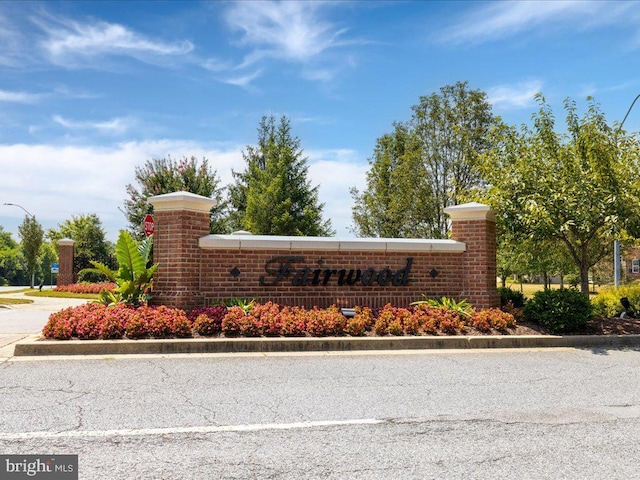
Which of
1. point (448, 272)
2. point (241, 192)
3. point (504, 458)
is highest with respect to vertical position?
point (241, 192)

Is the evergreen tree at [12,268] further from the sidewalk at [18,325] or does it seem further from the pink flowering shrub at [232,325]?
the pink flowering shrub at [232,325]

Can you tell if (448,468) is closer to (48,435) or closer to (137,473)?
(137,473)

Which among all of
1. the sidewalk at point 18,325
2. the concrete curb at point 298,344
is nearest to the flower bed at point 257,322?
the concrete curb at point 298,344

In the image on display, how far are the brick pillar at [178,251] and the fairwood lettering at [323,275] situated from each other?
58.9 inches

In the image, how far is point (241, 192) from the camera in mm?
37812

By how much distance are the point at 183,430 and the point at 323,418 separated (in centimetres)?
135

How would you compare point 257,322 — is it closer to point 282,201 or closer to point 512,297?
point 512,297

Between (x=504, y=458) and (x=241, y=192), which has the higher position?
(x=241, y=192)

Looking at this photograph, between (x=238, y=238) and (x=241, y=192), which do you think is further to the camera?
(x=241, y=192)

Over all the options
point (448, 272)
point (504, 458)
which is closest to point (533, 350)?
point (448, 272)

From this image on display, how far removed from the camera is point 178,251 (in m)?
11.2

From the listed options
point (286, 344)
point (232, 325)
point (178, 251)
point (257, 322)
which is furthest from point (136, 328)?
Answer: point (286, 344)

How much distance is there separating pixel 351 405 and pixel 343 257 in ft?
20.6

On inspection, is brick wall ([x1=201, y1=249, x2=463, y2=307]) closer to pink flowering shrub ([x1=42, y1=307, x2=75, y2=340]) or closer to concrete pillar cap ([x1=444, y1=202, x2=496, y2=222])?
concrete pillar cap ([x1=444, y1=202, x2=496, y2=222])
